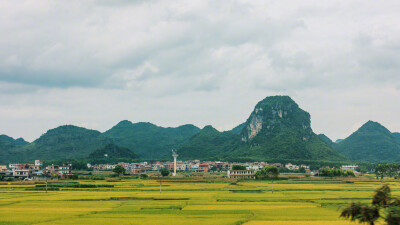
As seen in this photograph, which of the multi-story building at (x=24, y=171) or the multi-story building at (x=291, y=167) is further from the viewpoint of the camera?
the multi-story building at (x=291, y=167)

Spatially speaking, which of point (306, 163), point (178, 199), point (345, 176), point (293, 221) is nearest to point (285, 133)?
point (306, 163)

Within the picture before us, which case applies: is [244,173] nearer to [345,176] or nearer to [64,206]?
[345,176]

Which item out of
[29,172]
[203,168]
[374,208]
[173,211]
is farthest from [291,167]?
[374,208]

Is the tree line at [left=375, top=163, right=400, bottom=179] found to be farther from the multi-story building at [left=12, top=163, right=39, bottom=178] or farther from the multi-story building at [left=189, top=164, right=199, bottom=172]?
the multi-story building at [left=12, top=163, right=39, bottom=178]

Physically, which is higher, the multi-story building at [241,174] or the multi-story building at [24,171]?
the multi-story building at [24,171]

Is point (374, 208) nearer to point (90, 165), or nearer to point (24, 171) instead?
point (24, 171)

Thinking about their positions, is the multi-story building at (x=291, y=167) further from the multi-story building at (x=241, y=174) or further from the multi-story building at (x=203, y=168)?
the multi-story building at (x=241, y=174)

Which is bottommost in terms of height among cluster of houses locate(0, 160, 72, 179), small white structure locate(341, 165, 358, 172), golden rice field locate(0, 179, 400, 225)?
golden rice field locate(0, 179, 400, 225)

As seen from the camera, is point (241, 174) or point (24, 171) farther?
point (241, 174)

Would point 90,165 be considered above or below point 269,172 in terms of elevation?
above

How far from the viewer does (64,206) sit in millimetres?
42094

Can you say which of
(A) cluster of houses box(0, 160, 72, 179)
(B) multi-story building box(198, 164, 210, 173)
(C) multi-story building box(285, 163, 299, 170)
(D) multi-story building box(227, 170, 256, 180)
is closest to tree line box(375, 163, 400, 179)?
(D) multi-story building box(227, 170, 256, 180)

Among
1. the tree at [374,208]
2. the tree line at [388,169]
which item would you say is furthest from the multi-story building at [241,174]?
the tree at [374,208]

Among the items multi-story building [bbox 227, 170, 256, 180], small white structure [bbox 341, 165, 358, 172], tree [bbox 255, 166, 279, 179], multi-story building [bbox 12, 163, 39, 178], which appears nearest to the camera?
tree [bbox 255, 166, 279, 179]
